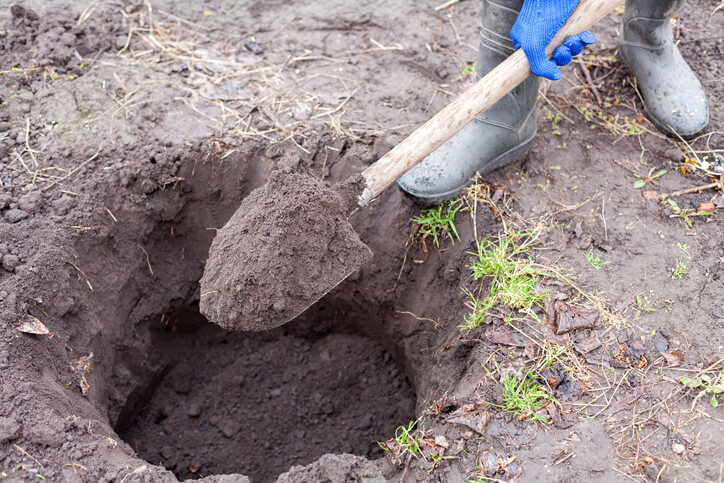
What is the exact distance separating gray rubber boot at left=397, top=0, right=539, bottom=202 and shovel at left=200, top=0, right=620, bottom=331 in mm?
373

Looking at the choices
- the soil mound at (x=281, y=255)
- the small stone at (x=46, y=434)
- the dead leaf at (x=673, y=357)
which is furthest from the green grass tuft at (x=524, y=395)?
the small stone at (x=46, y=434)

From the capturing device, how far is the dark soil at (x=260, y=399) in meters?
3.00

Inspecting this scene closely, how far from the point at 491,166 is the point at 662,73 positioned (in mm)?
1130

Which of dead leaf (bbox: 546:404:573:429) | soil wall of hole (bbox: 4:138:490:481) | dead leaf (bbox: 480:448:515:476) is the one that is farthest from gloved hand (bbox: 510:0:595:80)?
dead leaf (bbox: 480:448:515:476)

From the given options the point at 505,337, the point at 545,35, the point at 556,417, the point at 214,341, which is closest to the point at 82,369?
the point at 214,341

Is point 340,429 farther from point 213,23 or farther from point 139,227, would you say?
point 213,23

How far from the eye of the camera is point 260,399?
328 cm

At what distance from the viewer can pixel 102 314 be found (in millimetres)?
2807

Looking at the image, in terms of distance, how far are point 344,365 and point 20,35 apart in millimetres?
2710

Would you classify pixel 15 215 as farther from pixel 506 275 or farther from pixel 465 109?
pixel 506 275

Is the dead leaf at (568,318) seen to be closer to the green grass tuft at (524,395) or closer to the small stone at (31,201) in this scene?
the green grass tuft at (524,395)

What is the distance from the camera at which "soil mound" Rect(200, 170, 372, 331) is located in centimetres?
221

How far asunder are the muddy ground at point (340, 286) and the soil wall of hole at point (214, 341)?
0.04 ft

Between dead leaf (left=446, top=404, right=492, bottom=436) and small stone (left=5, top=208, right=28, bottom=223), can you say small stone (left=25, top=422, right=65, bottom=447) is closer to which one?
small stone (left=5, top=208, right=28, bottom=223)
